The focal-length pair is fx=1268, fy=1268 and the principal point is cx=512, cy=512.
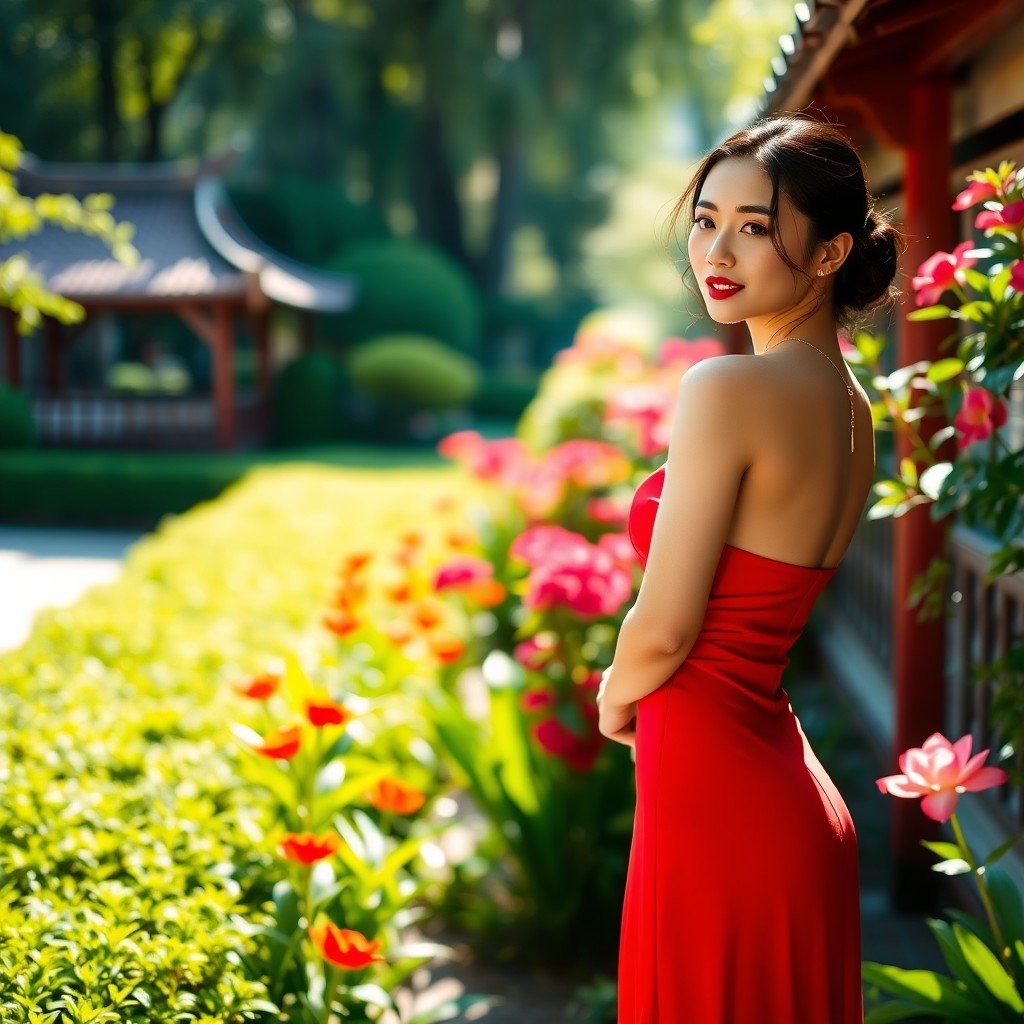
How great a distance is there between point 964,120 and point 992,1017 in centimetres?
267

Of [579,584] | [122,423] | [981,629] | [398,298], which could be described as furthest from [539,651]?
[398,298]

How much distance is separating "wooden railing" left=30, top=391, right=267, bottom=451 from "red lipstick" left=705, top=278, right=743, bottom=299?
16.6m

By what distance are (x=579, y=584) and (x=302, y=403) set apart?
16.6 metres

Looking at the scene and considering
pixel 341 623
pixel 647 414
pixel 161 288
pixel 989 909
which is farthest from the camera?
pixel 161 288

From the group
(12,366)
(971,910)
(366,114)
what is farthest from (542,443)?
(366,114)

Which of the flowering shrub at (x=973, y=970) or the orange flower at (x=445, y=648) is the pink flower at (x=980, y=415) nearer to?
the flowering shrub at (x=973, y=970)

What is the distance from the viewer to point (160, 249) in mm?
18438

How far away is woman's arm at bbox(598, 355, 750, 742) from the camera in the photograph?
1.72 meters

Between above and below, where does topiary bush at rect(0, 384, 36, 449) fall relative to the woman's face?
below

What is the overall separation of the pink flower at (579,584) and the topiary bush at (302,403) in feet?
53.7

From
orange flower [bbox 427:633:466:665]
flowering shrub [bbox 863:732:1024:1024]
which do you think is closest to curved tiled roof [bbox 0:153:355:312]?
orange flower [bbox 427:633:466:665]

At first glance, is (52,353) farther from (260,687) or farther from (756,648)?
(756,648)

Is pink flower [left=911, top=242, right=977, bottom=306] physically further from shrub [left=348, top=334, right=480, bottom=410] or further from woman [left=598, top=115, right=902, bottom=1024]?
shrub [left=348, top=334, right=480, bottom=410]

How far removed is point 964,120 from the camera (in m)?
3.88
